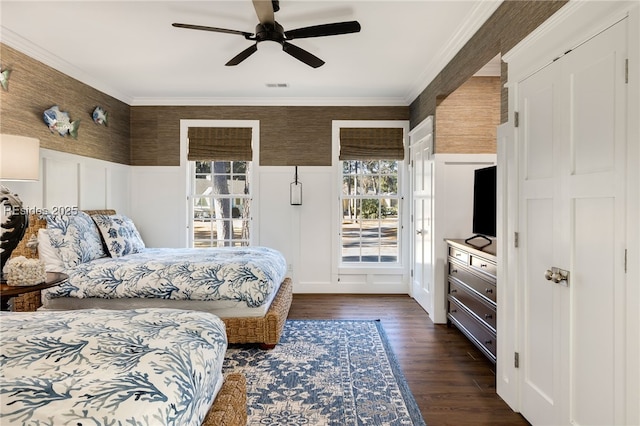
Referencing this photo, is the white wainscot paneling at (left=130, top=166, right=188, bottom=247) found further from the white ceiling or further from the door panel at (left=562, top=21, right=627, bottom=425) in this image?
the door panel at (left=562, top=21, right=627, bottom=425)

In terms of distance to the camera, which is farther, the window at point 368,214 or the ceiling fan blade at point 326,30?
the window at point 368,214

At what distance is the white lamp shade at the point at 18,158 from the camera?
7.96ft

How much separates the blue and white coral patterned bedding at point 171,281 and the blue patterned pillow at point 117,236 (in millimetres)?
498

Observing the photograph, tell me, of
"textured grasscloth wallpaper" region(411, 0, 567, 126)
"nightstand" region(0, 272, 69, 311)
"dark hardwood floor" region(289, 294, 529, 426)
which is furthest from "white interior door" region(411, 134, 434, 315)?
"nightstand" region(0, 272, 69, 311)

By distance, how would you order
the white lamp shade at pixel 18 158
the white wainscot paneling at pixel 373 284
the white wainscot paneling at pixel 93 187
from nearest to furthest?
the white lamp shade at pixel 18 158 < the white wainscot paneling at pixel 93 187 < the white wainscot paneling at pixel 373 284

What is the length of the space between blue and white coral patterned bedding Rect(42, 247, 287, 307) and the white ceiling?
1977 mm

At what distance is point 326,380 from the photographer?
259cm

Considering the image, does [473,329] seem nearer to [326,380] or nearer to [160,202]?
[326,380]

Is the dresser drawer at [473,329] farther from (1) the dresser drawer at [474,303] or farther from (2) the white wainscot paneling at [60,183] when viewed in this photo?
(2) the white wainscot paneling at [60,183]

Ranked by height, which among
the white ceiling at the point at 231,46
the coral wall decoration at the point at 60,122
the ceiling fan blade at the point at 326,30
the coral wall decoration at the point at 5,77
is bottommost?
the coral wall decoration at the point at 60,122

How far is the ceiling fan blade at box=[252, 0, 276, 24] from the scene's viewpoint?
2217mm

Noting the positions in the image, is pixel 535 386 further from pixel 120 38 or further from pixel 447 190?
pixel 120 38

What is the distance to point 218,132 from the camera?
5.09 metres

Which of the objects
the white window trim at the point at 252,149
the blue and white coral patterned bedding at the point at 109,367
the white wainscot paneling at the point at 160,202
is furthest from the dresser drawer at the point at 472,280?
the white wainscot paneling at the point at 160,202
